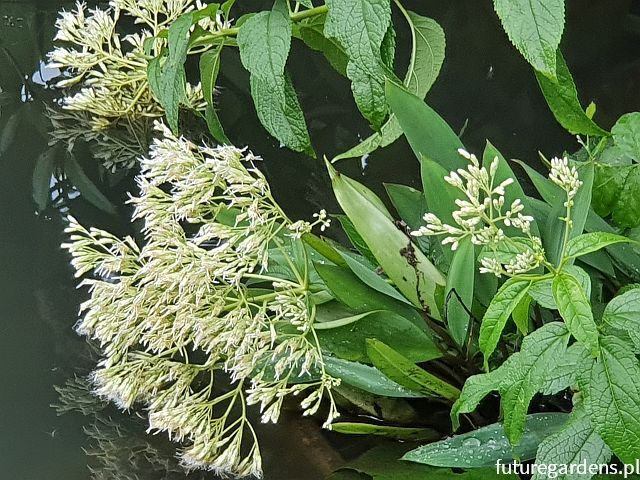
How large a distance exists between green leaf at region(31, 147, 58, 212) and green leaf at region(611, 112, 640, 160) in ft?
1.64

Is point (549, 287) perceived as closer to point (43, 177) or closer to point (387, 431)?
point (387, 431)

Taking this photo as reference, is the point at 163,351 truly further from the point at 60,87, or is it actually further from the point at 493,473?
the point at 60,87

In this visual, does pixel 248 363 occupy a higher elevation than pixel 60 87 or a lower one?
lower

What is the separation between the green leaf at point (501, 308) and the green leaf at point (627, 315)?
4cm

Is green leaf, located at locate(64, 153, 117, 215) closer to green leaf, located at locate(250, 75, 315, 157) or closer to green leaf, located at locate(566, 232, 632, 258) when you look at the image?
green leaf, located at locate(250, 75, 315, 157)

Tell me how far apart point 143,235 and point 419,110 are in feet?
0.91

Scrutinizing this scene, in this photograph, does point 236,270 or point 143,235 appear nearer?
point 236,270

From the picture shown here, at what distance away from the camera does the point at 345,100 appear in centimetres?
77

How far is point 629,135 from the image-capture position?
47cm

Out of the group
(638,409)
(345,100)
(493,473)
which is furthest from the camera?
(345,100)

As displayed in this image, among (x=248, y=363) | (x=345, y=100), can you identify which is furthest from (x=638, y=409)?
(x=345, y=100)

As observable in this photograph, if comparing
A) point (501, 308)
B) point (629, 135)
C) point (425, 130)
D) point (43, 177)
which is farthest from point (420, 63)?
point (43, 177)

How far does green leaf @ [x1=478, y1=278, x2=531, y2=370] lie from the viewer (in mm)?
348

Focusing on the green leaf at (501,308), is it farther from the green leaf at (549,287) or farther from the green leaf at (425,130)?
the green leaf at (425,130)
